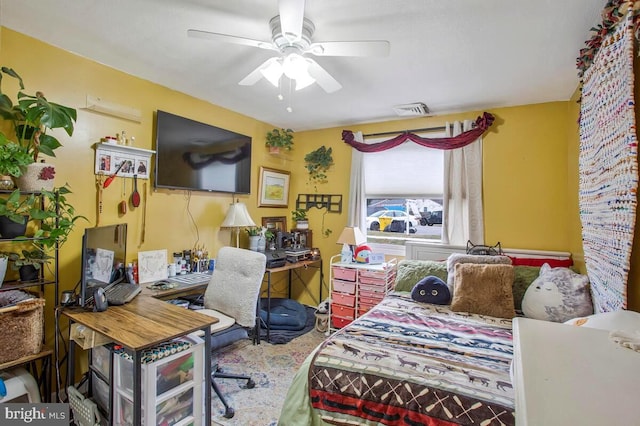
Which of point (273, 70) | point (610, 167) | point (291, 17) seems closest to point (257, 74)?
point (273, 70)

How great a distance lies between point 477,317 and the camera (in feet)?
7.78

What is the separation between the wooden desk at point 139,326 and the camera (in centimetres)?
140

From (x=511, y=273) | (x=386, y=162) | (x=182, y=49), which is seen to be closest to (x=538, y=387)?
(x=511, y=273)

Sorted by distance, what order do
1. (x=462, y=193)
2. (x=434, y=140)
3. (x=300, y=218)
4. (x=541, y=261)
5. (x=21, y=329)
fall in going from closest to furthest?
(x=21, y=329)
(x=541, y=261)
(x=462, y=193)
(x=434, y=140)
(x=300, y=218)

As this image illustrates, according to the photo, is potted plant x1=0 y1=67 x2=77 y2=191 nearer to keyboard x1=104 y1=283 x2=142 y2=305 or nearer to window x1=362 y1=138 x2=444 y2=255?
keyboard x1=104 y1=283 x2=142 y2=305

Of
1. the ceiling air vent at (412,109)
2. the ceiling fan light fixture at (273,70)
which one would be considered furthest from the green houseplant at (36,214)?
the ceiling air vent at (412,109)

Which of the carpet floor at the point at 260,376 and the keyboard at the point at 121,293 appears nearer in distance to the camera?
the keyboard at the point at 121,293

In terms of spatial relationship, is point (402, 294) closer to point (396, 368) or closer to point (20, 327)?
point (396, 368)

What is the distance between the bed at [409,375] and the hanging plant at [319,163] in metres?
2.30

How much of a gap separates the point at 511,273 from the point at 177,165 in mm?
3046

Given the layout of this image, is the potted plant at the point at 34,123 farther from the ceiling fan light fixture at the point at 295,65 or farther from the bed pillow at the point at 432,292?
the bed pillow at the point at 432,292

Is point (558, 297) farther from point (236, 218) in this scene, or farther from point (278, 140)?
point (278, 140)

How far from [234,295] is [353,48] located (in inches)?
73.3

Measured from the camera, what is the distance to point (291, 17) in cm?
152
